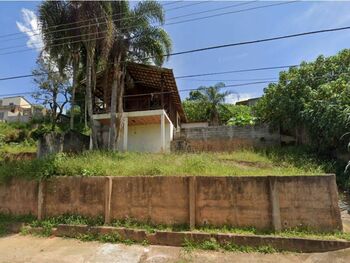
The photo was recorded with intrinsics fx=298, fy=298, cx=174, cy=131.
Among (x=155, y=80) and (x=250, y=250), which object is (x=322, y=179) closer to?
(x=250, y=250)

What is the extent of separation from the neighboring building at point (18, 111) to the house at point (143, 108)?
11875 millimetres

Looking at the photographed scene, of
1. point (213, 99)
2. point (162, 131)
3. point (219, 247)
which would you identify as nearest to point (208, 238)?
point (219, 247)

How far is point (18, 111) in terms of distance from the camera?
35500 millimetres

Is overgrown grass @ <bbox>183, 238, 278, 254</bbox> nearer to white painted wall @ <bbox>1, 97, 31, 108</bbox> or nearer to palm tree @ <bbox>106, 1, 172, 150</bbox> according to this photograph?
palm tree @ <bbox>106, 1, 172, 150</bbox>

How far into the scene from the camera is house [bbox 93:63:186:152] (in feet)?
53.2

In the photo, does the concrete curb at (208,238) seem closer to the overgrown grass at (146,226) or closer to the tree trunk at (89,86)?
the overgrown grass at (146,226)

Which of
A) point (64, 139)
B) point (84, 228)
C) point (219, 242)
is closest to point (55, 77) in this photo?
point (64, 139)

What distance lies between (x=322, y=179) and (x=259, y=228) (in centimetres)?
192

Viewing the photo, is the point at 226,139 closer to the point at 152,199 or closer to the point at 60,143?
the point at 60,143

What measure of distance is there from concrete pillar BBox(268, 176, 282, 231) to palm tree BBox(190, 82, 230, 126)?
17.0 metres

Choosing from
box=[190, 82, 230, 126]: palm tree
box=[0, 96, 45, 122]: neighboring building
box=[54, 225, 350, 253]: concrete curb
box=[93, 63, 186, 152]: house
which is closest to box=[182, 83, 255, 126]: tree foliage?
box=[190, 82, 230, 126]: palm tree

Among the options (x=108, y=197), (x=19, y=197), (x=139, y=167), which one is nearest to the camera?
(x=108, y=197)

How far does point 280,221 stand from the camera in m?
7.13

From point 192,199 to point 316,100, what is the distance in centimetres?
818
